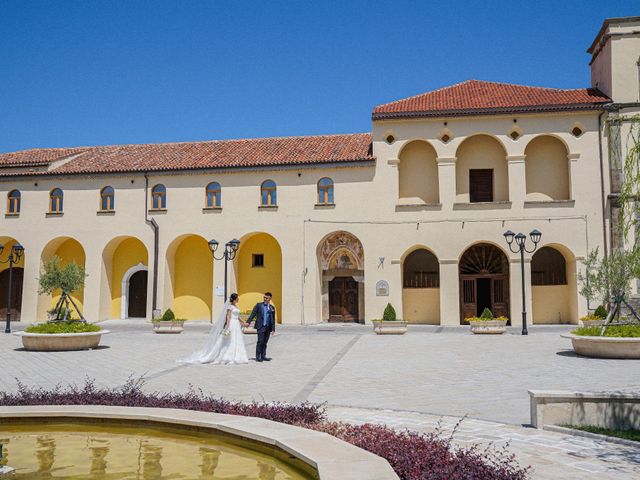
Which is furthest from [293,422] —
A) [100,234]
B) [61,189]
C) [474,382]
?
[61,189]

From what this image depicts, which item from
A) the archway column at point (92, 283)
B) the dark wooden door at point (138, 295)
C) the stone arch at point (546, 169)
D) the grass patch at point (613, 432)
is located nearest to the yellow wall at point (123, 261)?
the dark wooden door at point (138, 295)

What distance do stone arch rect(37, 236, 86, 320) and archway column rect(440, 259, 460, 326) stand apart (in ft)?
61.4

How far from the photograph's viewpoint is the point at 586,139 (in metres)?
26.9

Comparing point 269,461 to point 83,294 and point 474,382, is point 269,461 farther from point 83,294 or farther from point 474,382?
point 83,294

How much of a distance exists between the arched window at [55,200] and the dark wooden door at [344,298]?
15.2 metres

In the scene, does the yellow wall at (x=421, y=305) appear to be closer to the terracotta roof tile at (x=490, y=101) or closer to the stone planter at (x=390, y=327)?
the stone planter at (x=390, y=327)

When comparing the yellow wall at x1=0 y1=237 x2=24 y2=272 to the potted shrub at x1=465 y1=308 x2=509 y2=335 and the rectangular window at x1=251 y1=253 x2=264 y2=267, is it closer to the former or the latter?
the rectangular window at x1=251 y1=253 x2=264 y2=267

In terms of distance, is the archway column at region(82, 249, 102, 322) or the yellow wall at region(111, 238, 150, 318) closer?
the archway column at region(82, 249, 102, 322)

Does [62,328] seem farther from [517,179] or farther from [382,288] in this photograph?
[517,179]

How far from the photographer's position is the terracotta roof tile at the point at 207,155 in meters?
29.3

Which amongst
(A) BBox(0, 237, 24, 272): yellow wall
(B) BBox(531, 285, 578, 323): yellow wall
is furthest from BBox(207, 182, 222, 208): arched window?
(B) BBox(531, 285, 578, 323): yellow wall

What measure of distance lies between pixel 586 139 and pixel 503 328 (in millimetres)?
10774

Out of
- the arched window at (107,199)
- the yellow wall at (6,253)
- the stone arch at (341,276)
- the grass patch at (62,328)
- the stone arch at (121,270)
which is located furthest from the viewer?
the yellow wall at (6,253)

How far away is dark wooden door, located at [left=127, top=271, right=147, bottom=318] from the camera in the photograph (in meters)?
31.5
